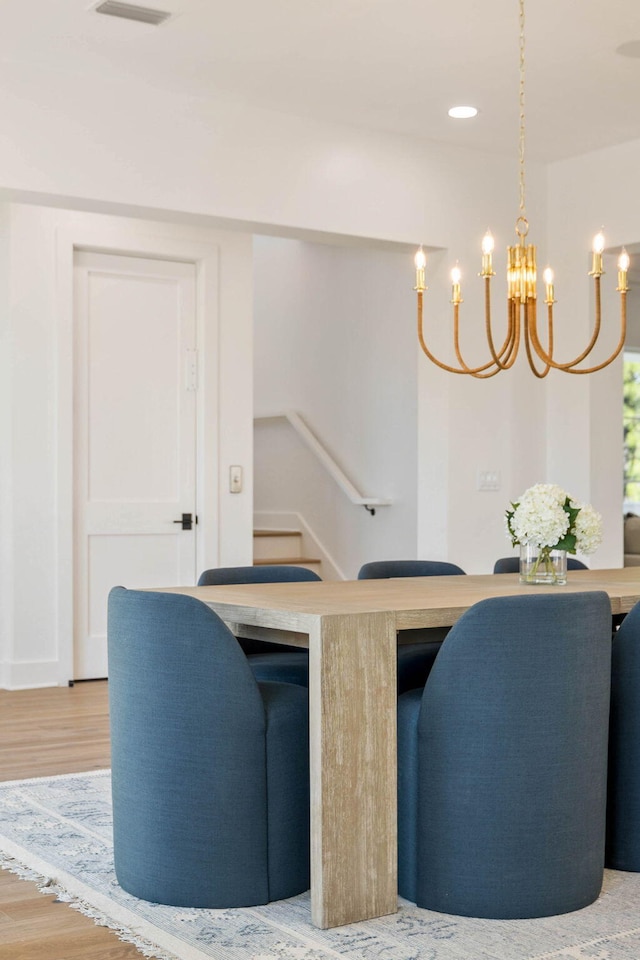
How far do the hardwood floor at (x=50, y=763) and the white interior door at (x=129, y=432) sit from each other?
22.9 inches

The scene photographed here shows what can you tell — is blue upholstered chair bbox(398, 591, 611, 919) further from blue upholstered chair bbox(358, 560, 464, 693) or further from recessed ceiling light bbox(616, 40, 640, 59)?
recessed ceiling light bbox(616, 40, 640, 59)

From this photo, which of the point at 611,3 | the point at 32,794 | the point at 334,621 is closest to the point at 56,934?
the point at 334,621

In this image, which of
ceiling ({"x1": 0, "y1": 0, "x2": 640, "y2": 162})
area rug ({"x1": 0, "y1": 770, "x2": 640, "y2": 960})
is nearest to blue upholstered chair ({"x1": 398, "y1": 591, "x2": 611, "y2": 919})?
area rug ({"x1": 0, "y1": 770, "x2": 640, "y2": 960})

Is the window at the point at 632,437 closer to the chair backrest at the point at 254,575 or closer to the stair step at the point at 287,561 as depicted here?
the stair step at the point at 287,561

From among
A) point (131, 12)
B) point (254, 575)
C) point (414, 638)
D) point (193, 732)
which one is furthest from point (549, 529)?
point (131, 12)

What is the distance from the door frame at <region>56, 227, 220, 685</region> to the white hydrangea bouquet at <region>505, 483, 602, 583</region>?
309cm

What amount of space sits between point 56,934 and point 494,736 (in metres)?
1.03

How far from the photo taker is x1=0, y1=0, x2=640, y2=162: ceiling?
14.0 ft

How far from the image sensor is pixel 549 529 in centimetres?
343

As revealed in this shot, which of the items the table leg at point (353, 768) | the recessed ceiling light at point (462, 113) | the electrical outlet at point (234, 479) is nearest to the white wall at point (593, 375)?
the recessed ceiling light at point (462, 113)

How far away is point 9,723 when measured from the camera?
16.8 feet

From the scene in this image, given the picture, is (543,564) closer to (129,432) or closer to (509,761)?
(509,761)

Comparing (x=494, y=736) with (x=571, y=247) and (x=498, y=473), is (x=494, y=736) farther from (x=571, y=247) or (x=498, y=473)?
(x=571, y=247)

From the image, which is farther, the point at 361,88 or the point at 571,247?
the point at 571,247
